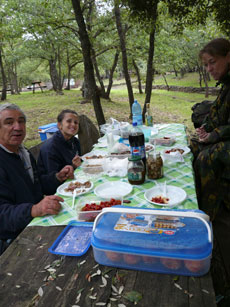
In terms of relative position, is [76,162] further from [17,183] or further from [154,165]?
[154,165]

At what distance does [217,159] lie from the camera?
2.67m

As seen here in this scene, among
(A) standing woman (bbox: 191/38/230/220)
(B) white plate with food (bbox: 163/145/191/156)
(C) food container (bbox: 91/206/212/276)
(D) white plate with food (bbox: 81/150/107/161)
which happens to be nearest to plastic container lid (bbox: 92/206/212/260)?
(C) food container (bbox: 91/206/212/276)

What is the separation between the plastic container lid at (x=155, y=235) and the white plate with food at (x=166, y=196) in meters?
0.39

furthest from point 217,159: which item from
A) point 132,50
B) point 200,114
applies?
point 132,50

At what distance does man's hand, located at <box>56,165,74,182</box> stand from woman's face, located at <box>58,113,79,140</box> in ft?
2.55

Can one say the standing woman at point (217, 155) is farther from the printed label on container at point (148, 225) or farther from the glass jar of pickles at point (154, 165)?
the printed label on container at point (148, 225)

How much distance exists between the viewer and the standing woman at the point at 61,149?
2835 mm

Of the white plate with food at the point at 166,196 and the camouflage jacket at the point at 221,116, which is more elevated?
the camouflage jacket at the point at 221,116

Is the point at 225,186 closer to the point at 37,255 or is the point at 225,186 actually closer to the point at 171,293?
the point at 171,293

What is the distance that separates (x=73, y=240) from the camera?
1377 mm

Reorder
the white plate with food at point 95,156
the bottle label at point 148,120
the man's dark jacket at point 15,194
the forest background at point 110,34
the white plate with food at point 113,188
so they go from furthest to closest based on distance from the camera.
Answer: the forest background at point 110,34
the bottle label at point 148,120
the white plate with food at point 95,156
the white plate with food at point 113,188
the man's dark jacket at point 15,194

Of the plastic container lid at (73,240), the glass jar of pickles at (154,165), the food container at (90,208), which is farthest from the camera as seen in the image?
the glass jar of pickles at (154,165)

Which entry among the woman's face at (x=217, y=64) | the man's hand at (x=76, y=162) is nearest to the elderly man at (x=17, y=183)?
the man's hand at (x=76, y=162)

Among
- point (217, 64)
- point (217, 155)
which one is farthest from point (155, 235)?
point (217, 64)
